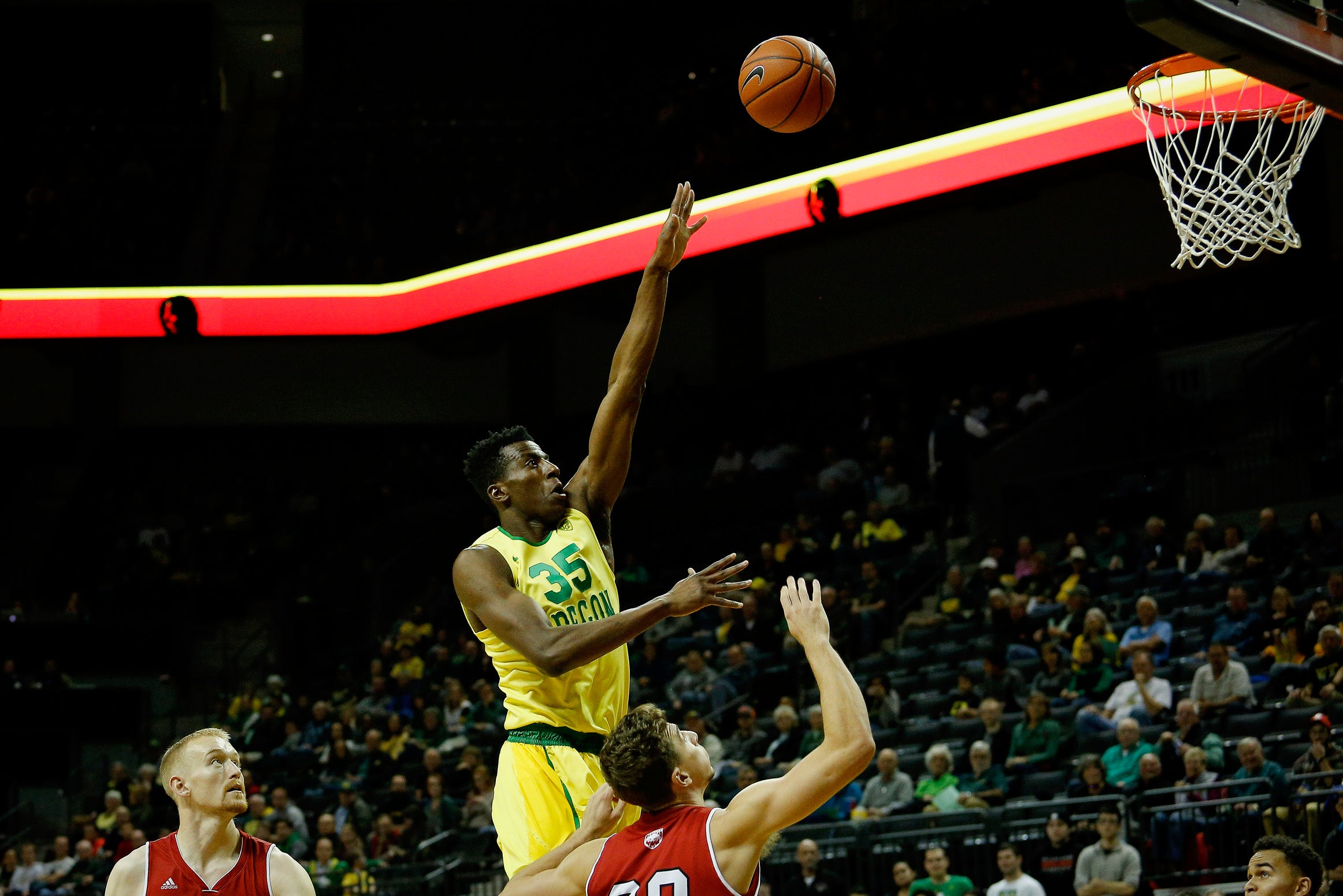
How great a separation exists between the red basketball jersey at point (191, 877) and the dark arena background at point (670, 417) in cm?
559

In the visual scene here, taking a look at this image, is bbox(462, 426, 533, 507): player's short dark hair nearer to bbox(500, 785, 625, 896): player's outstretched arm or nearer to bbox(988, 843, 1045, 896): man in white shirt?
bbox(500, 785, 625, 896): player's outstretched arm

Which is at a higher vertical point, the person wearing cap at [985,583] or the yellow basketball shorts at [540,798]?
the person wearing cap at [985,583]

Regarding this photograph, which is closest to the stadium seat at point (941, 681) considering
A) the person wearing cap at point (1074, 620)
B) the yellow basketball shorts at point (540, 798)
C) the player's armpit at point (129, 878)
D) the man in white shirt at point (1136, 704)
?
the person wearing cap at point (1074, 620)

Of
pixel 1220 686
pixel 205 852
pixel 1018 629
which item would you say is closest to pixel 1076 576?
pixel 1018 629

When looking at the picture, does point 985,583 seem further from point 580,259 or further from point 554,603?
point 554,603

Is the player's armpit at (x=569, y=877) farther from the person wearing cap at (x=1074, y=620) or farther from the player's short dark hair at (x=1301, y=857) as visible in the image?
the person wearing cap at (x=1074, y=620)

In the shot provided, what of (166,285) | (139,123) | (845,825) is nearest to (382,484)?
(166,285)

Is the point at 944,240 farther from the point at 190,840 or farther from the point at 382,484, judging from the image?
the point at 190,840

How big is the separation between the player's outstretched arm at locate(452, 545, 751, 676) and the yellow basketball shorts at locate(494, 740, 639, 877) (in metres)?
0.39

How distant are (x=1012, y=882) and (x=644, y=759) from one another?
6.03 metres

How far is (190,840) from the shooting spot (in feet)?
15.1

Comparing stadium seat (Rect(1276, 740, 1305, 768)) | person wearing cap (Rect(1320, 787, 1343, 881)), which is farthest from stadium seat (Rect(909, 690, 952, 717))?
person wearing cap (Rect(1320, 787, 1343, 881))

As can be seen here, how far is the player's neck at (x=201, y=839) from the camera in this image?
4570 millimetres

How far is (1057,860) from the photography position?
9266mm
